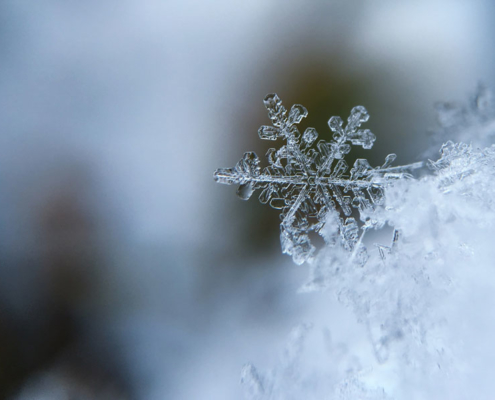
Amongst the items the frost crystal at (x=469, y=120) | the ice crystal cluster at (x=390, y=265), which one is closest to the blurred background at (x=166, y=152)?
the frost crystal at (x=469, y=120)

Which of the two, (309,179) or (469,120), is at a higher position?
(469,120)

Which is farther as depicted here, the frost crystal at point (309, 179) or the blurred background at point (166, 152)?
the blurred background at point (166, 152)

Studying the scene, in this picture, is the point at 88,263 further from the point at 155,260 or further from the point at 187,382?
the point at 187,382

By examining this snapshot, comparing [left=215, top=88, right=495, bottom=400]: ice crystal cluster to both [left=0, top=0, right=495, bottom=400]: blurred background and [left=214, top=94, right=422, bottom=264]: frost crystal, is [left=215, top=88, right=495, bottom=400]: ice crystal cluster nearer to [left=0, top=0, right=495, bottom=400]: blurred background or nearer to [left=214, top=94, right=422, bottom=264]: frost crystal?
[left=214, top=94, right=422, bottom=264]: frost crystal

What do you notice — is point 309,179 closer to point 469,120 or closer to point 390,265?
point 390,265

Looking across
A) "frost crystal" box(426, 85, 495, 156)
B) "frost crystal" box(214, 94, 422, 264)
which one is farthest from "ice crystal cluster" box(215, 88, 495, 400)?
"frost crystal" box(426, 85, 495, 156)

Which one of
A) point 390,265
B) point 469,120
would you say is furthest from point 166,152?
point 469,120

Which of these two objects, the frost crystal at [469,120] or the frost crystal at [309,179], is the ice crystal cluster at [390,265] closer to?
the frost crystal at [309,179]
